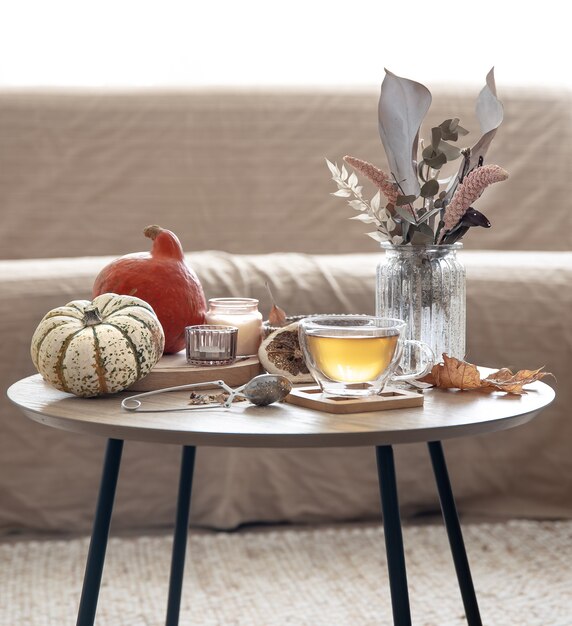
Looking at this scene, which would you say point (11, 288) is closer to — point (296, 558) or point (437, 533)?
point (296, 558)

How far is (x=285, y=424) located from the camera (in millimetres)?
817

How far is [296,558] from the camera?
5.42ft

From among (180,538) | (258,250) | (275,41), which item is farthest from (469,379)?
(275,41)

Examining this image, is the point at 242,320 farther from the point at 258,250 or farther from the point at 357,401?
the point at 258,250

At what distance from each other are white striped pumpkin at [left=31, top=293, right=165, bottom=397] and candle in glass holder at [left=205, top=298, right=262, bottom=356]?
151mm

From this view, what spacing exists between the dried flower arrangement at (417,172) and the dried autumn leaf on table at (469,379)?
0.48 ft

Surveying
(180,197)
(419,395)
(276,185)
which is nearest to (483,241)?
(276,185)

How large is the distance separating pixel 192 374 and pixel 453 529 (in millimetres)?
370

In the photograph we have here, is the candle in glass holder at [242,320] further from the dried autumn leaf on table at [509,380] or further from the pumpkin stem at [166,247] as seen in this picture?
the dried autumn leaf on table at [509,380]

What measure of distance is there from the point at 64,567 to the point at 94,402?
2.60ft

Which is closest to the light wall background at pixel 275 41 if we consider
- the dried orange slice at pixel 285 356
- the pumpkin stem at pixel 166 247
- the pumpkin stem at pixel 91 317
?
the pumpkin stem at pixel 166 247

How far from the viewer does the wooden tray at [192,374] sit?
0.99 metres

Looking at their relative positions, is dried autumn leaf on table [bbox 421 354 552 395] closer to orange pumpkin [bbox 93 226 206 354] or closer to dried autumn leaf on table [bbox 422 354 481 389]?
dried autumn leaf on table [bbox 422 354 481 389]

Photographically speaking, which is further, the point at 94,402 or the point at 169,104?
the point at 169,104
